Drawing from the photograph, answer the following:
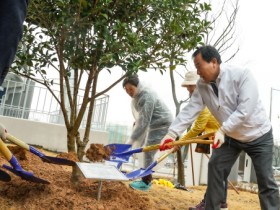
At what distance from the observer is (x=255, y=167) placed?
294cm

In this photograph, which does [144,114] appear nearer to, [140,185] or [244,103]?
[140,185]

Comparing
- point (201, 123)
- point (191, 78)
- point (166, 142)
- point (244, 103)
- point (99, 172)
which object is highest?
point (191, 78)

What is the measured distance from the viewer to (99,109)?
30.5 ft

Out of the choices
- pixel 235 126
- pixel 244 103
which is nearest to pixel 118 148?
pixel 235 126

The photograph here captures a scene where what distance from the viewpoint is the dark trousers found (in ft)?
9.32

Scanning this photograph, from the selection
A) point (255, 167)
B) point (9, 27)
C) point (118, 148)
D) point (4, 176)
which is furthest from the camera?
point (118, 148)

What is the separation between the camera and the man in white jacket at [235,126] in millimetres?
2828

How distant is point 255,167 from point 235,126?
1.56 feet

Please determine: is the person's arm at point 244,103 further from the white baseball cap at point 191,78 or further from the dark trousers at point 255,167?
the white baseball cap at point 191,78

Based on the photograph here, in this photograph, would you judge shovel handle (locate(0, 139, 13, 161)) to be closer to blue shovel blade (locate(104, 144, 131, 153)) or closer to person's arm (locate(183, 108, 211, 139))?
blue shovel blade (locate(104, 144, 131, 153))

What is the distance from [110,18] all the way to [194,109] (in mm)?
1364

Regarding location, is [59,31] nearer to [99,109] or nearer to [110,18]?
[110,18]

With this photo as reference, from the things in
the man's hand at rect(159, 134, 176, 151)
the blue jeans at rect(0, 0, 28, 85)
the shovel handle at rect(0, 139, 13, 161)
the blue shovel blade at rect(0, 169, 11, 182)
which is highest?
the blue jeans at rect(0, 0, 28, 85)

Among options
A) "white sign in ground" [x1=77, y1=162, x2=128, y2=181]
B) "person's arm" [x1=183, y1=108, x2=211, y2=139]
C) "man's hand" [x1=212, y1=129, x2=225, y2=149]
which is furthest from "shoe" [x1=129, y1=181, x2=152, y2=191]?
"man's hand" [x1=212, y1=129, x2=225, y2=149]
